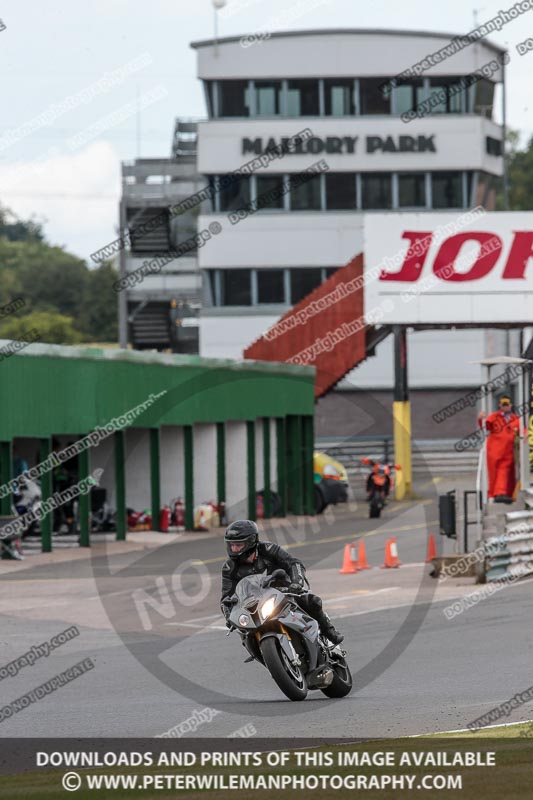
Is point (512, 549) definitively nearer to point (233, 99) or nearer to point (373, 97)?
point (373, 97)

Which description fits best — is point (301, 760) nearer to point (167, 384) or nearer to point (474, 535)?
point (474, 535)

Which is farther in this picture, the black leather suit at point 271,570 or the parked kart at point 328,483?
the parked kart at point 328,483

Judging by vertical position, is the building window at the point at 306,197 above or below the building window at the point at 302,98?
below

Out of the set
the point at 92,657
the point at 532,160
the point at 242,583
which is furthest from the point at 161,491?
the point at 532,160

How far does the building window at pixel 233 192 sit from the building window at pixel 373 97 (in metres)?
6.13

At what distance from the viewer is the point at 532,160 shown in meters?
138

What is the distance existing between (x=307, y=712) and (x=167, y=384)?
24.1m

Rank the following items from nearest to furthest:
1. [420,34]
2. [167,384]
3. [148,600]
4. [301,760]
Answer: [301,760] < [148,600] < [167,384] < [420,34]

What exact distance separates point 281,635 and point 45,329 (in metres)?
99.3

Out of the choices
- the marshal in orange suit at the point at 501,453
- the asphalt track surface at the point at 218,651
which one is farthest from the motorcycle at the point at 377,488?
the marshal in orange suit at the point at 501,453

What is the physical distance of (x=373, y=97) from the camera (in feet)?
226

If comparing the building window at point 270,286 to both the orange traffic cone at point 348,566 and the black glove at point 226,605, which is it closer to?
the orange traffic cone at point 348,566

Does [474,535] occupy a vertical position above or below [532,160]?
below

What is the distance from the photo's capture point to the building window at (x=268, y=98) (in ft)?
226
